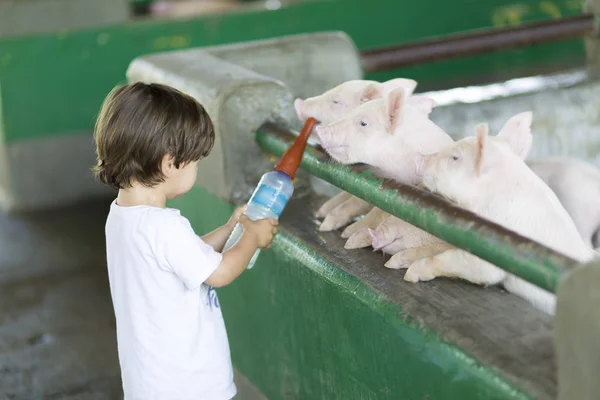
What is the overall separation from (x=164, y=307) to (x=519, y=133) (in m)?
1.03

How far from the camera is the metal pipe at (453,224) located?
2027mm

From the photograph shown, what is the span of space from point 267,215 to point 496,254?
2.23ft

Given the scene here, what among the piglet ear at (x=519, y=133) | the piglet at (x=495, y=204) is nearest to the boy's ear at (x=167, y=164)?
the piglet at (x=495, y=204)

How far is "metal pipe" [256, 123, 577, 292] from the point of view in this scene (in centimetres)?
203

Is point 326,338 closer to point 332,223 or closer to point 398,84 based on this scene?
point 332,223

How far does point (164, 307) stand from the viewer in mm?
2473

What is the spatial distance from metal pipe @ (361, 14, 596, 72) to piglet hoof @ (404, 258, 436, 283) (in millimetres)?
2262

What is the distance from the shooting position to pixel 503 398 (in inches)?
81.5

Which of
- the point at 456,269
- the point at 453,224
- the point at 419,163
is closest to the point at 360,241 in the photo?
the point at 419,163

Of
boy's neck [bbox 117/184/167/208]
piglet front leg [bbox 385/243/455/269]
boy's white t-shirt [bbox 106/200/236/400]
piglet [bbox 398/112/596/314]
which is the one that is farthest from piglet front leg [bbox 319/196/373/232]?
boy's neck [bbox 117/184/167/208]

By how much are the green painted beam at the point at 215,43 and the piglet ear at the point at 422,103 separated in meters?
4.50

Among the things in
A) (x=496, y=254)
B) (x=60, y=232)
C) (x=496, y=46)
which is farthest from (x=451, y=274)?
(x=60, y=232)

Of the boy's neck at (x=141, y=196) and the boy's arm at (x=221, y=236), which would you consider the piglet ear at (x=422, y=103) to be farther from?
the boy's neck at (x=141, y=196)

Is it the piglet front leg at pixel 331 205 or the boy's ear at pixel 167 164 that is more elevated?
the boy's ear at pixel 167 164
